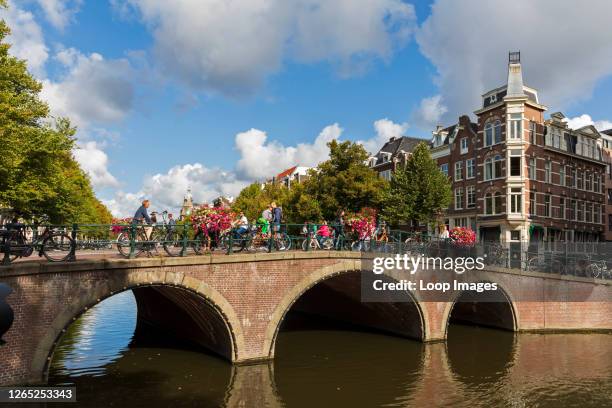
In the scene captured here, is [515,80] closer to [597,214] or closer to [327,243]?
[597,214]

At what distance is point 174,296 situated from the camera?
633 inches

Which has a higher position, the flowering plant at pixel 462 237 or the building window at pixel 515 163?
the building window at pixel 515 163

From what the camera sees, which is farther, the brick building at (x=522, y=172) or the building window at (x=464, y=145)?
the building window at (x=464, y=145)

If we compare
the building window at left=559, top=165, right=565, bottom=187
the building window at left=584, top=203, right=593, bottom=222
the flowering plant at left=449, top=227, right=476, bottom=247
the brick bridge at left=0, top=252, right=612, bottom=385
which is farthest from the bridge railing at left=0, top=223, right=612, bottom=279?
the building window at left=584, top=203, right=593, bottom=222

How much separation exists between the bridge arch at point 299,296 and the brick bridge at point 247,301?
0.04 metres

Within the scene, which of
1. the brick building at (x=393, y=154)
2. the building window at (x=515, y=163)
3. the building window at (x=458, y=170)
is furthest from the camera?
the brick building at (x=393, y=154)

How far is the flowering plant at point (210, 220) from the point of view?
14734 mm

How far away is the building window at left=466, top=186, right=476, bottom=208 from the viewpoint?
37997 mm

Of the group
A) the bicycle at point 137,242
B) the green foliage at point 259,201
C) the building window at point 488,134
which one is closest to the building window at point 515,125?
the building window at point 488,134

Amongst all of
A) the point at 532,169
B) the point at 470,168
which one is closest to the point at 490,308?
the point at 532,169

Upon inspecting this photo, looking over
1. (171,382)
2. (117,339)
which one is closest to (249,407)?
(171,382)

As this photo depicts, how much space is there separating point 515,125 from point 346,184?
14.1 metres

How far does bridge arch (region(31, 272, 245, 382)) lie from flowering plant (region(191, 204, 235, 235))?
1.85 m

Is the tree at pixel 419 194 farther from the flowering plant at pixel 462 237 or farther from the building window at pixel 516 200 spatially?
the flowering plant at pixel 462 237
